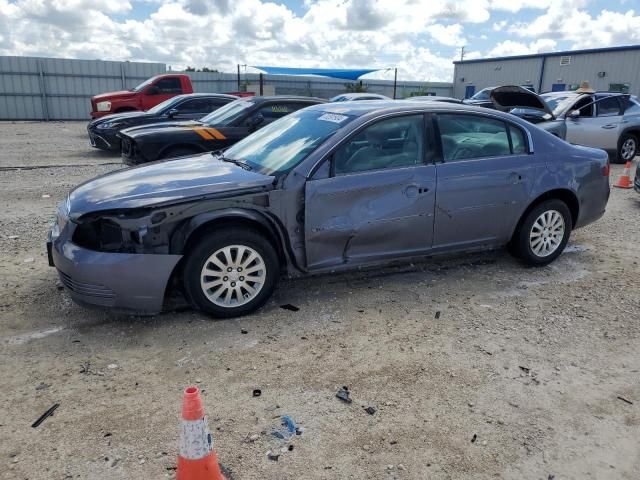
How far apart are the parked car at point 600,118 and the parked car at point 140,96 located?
1004cm

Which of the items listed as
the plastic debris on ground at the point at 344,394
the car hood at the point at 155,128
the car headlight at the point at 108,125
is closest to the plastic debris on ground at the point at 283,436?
the plastic debris on ground at the point at 344,394

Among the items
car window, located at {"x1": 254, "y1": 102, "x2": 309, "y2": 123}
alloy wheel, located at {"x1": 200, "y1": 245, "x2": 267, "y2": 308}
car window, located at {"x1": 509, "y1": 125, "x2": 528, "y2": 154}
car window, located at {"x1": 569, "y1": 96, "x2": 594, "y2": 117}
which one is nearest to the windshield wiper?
alloy wheel, located at {"x1": 200, "y1": 245, "x2": 267, "y2": 308}

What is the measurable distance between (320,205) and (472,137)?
5.40 ft

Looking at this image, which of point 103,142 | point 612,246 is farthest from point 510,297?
point 103,142

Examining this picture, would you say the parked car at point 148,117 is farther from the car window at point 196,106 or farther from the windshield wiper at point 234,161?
the windshield wiper at point 234,161

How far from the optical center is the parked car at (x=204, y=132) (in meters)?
8.18

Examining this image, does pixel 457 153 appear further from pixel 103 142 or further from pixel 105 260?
pixel 103 142

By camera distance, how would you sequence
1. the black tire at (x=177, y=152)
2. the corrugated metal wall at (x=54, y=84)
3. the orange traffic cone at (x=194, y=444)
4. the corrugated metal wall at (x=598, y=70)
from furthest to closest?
the corrugated metal wall at (x=598, y=70), the corrugated metal wall at (x=54, y=84), the black tire at (x=177, y=152), the orange traffic cone at (x=194, y=444)

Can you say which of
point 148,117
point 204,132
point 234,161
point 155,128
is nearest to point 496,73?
point 148,117

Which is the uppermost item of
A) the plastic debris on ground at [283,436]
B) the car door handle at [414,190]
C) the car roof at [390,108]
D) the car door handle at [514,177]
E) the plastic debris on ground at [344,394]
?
the car roof at [390,108]

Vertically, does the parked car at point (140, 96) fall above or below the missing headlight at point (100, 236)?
above

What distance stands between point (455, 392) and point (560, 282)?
230 cm

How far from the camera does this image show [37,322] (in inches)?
155

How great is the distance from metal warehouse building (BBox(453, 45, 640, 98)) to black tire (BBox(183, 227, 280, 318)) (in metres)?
29.0
